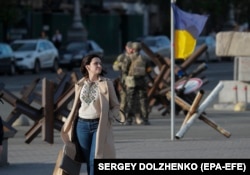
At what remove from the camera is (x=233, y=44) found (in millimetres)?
26281

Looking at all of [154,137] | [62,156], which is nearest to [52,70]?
[154,137]

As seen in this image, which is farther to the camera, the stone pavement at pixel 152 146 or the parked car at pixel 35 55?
the parked car at pixel 35 55

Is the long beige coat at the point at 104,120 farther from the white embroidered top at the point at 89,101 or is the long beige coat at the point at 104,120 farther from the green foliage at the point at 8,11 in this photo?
the green foliage at the point at 8,11

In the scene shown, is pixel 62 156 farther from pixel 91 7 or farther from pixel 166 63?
pixel 91 7

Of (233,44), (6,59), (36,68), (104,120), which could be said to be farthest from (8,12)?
(104,120)

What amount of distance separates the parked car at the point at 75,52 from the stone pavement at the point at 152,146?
2956 cm

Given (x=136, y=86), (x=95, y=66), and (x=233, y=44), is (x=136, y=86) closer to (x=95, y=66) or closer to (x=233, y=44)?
(x=233, y=44)

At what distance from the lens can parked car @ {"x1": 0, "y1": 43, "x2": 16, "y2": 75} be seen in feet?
149

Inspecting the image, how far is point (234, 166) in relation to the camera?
909cm

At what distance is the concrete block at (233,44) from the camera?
2614 cm

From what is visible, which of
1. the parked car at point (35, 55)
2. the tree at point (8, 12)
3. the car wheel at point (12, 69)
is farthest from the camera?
the tree at point (8, 12)

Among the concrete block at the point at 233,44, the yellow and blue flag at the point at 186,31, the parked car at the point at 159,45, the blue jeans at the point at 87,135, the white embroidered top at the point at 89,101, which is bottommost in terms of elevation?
the parked car at the point at 159,45

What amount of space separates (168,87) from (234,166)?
1538cm

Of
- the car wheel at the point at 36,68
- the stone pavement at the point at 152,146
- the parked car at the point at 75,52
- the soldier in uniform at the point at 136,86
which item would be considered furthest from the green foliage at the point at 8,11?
the soldier in uniform at the point at 136,86
